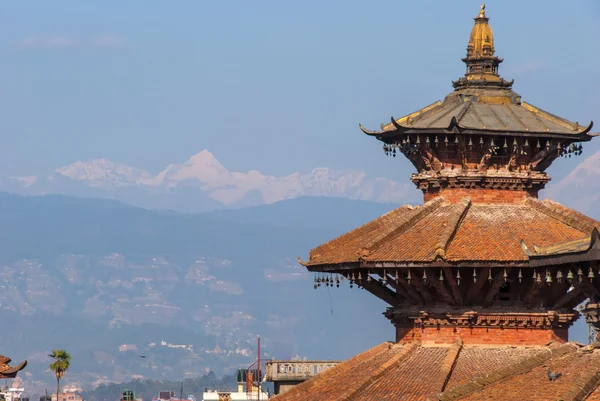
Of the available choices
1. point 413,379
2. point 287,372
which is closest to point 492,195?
point 413,379

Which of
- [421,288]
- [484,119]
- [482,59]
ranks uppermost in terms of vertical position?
[482,59]

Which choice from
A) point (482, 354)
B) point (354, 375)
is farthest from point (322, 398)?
point (482, 354)

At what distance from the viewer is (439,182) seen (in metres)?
46.3

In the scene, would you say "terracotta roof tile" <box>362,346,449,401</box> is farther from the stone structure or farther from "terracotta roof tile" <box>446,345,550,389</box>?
Answer: the stone structure

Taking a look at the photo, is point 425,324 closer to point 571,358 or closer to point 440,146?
point 440,146

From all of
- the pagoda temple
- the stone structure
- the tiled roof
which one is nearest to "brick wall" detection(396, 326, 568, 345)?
the pagoda temple

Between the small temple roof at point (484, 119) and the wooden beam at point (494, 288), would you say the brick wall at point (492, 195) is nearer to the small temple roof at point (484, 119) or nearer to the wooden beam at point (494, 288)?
the small temple roof at point (484, 119)

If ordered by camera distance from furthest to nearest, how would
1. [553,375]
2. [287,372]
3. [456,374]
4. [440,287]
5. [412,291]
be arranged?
1. [287,372]
2. [412,291]
3. [440,287]
4. [456,374]
5. [553,375]

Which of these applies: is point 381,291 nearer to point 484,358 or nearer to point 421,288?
point 421,288

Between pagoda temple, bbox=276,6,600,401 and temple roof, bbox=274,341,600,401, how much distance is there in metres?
0.06

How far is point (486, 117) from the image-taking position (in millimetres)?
45594

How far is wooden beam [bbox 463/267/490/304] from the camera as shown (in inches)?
1709

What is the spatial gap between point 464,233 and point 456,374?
11.1 ft

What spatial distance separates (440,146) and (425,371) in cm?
551
